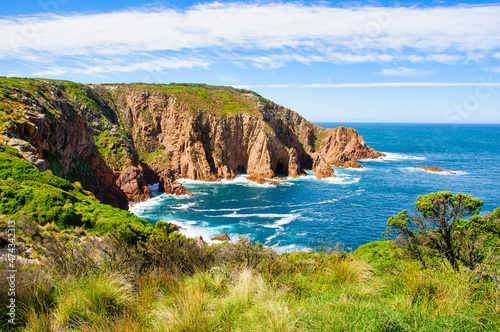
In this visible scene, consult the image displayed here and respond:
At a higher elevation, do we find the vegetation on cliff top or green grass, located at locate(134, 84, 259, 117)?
green grass, located at locate(134, 84, 259, 117)

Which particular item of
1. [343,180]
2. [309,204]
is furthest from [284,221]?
[343,180]

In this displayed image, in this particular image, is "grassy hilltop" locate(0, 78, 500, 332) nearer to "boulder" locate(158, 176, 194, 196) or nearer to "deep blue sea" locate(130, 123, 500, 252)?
"deep blue sea" locate(130, 123, 500, 252)

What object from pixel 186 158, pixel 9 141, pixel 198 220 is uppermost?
pixel 9 141

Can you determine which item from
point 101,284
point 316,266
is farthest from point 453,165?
point 101,284

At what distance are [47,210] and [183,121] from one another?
6608 cm

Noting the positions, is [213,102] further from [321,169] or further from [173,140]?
[321,169]

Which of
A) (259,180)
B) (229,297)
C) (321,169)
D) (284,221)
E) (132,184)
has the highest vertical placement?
(229,297)

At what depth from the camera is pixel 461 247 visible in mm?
12430

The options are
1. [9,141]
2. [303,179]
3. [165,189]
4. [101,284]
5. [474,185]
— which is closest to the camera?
[101,284]

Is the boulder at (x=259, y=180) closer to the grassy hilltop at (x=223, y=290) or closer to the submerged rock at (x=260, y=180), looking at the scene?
the submerged rock at (x=260, y=180)

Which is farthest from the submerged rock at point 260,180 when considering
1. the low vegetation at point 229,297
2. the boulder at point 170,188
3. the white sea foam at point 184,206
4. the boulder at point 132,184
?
the low vegetation at point 229,297

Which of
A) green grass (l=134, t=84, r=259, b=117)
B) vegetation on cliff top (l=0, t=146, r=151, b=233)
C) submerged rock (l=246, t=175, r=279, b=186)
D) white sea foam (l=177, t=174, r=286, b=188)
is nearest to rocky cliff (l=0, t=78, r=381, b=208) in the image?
green grass (l=134, t=84, r=259, b=117)

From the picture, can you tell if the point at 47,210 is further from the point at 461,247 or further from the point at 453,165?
the point at 453,165

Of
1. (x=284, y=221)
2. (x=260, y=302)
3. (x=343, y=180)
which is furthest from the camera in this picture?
(x=343, y=180)
